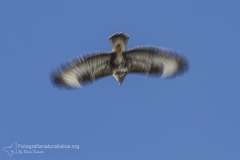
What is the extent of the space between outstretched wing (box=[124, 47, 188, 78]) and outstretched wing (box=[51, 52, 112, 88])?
0.62 metres

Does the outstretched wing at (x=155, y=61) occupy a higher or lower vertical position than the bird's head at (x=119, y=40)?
lower

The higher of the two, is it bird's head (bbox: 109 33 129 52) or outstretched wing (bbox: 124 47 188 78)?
bird's head (bbox: 109 33 129 52)

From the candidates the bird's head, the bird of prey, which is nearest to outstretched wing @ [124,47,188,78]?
the bird of prey

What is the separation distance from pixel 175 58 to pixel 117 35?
5.60ft

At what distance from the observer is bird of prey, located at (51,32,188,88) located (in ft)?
102

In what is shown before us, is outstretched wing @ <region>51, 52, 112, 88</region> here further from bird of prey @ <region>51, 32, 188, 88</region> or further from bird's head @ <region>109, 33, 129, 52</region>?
bird's head @ <region>109, 33, 129, 52</region>

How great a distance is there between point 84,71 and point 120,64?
1.04 m

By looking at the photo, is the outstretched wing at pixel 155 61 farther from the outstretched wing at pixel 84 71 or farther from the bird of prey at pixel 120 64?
the outstretched wing at pixel 84 71

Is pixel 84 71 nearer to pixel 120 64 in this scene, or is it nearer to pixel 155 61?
pixel 120 64

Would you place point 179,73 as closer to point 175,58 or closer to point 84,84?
point 175,58

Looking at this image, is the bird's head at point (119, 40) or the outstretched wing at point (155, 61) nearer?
the bird's head at point (119, 40)

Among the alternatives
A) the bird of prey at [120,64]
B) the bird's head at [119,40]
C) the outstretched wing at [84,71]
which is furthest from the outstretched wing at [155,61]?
the outstretched wing at [84,71]

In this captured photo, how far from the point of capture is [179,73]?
31.6 meters

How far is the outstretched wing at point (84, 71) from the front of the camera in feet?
102
